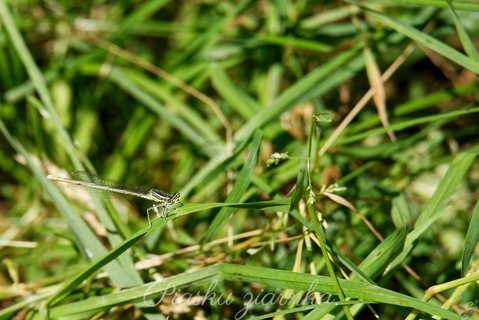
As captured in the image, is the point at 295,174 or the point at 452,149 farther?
the point at 452,149

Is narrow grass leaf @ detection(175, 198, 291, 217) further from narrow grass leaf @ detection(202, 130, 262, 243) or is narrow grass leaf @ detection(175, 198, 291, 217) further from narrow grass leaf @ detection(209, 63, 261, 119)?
narrow grass leaf @ detection(209, 63, 261, 119)

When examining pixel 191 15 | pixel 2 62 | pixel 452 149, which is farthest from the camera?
pixel 191 15

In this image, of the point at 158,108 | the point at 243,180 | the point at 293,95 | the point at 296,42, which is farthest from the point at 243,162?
the point at 296,42

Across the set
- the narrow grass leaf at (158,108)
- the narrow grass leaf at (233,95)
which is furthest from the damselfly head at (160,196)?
the narrow grass leaf at (233,95)

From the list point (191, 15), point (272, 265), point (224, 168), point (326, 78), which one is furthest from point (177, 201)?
point (191, 15)

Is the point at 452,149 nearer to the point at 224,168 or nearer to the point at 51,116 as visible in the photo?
the point at 224,168

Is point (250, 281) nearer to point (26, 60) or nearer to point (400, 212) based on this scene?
point (400, 212)

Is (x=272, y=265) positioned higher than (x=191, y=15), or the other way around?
(x=191, y=15)

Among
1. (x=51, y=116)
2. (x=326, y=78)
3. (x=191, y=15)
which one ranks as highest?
(x=191, y=15)
